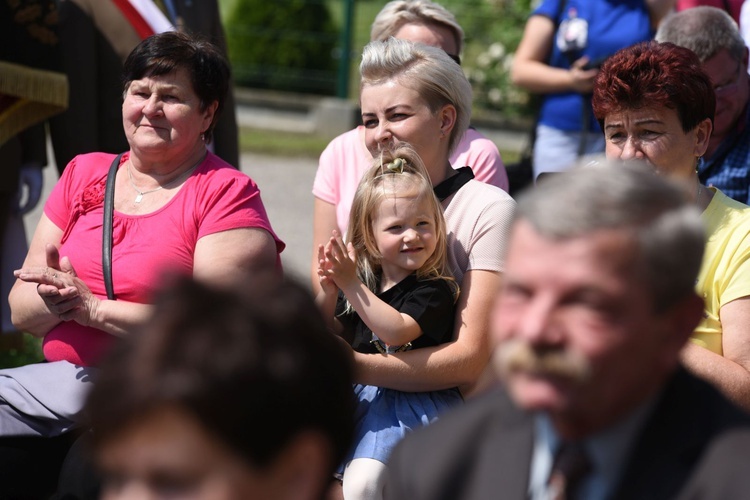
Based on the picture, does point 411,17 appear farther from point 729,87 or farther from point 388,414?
point 388,414

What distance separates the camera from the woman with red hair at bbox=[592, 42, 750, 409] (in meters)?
2.81

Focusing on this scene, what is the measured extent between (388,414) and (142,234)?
2.96 ft

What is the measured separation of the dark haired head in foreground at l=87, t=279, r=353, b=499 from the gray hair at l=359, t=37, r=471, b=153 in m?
2.01

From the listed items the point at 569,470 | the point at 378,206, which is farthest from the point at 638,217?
the point at 378,206

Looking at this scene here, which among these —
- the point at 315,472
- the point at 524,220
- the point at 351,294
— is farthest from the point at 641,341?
the point at 351,294

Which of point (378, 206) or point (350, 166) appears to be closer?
point (378, 206)

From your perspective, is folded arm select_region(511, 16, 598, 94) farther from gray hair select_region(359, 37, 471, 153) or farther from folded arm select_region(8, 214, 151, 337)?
folded arm select_region(8, 214, 151, 337)

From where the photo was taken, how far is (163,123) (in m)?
3.26

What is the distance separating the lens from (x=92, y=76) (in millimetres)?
4867

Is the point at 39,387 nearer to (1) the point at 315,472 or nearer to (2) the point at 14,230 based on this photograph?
(1) the point at 315,472

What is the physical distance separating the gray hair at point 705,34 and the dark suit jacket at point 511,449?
2466 millimetres

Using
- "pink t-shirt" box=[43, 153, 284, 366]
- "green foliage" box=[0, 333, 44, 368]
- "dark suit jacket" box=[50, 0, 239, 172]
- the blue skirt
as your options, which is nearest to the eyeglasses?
the blue skirt

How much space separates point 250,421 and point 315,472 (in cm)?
17

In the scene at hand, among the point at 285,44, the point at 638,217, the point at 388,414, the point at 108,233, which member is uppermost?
the point at 638,217
